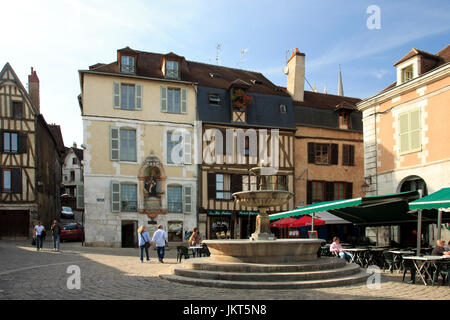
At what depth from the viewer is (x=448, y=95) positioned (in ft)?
47.2

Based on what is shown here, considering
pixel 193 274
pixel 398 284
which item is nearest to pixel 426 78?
pixel 398 284

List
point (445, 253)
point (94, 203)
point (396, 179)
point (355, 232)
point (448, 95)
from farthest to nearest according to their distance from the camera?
point (355, 232) < point (94, 203) < point (396, 179) < point (448, 95) < point (445, 253)

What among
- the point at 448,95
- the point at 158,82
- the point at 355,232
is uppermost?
the point at 158,82

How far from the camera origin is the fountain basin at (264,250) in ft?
29.8

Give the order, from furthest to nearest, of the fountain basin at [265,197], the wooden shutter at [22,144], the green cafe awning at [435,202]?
the wooden shutter at [22,144], the fountain basin at [265,197], the green cafe awning at [435,202]

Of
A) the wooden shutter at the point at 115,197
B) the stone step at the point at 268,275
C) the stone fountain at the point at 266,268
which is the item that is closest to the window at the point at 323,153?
the wooden shutter at the point at 115,197

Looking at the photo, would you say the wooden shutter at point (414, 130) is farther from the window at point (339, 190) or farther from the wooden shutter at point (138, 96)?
the wooden shutter at point (138, 96)

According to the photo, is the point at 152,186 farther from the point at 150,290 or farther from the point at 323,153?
the point at 150,290

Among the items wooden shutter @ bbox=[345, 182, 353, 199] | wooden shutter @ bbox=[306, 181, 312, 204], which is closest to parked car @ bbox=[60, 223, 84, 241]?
wooden shutter @ bbox=[306, 181, 312, 204]

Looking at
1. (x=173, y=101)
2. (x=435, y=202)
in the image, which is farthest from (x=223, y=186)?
(x=435, y=202)

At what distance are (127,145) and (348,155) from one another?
12.8 meters

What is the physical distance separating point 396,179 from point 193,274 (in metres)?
10.3

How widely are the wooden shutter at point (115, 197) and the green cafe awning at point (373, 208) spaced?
402 inches
